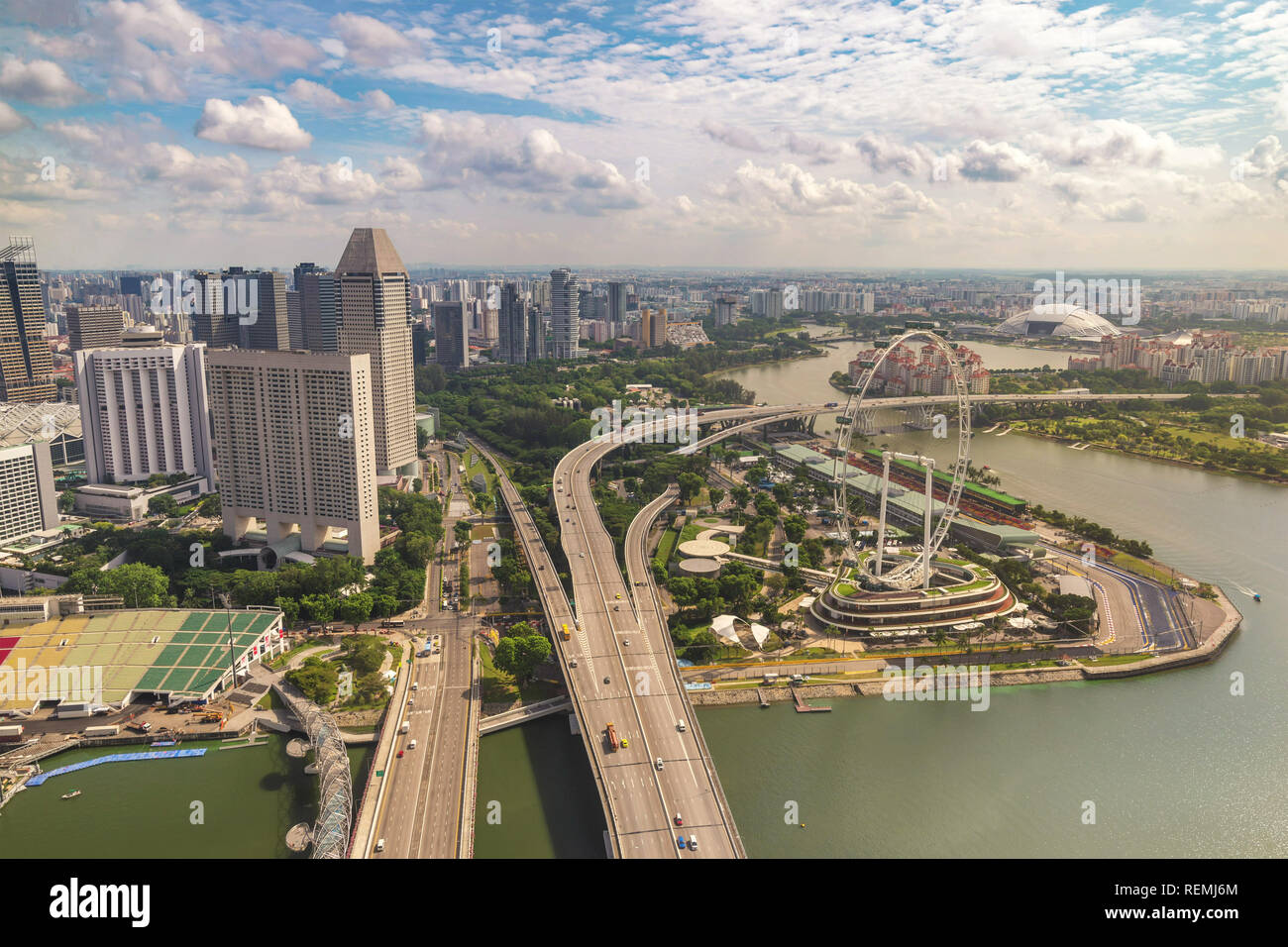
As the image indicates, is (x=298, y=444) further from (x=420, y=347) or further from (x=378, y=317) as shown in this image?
(x=420, y=347)

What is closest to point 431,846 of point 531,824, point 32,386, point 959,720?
point 531,824

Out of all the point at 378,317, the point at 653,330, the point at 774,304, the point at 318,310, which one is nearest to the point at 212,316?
the point at 318,310

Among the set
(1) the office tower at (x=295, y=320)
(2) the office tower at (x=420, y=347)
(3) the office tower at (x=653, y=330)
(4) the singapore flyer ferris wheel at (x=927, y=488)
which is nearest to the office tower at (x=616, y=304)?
(3) the office tower at (x=653, y=330)

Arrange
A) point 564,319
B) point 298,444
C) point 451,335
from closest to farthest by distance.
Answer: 1. point 298,444
2. point 451,335
3. point 564,319

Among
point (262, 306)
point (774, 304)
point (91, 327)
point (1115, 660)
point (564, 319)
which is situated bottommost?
point (1115, 660)

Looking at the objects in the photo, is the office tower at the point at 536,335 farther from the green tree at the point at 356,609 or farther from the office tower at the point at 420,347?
the green tree at the point at 356,609

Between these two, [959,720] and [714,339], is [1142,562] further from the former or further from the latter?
[714,339]
